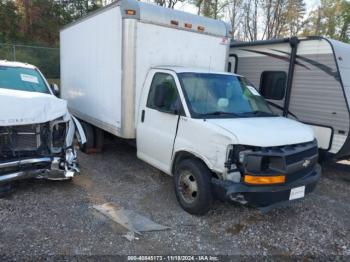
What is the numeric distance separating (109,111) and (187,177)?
2295 mm

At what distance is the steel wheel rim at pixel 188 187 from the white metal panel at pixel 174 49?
173cm

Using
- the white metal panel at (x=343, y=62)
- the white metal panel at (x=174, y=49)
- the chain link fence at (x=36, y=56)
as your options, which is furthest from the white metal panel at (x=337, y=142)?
the chain link fence at (x=36, y=56)

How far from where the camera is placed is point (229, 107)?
467 centimetres

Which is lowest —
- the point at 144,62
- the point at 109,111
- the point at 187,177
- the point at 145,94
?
the point at 187,177

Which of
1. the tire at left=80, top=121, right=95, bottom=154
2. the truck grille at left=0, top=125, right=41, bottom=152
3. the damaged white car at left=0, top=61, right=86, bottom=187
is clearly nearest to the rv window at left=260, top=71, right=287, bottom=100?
the tire at left=80, top=121, right=95, bottom=154

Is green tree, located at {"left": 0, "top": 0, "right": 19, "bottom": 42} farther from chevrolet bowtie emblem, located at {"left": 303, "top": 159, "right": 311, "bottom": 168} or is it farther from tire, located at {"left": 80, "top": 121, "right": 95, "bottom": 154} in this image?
chevrolet bowtie emblem, located at {"left": 303, "top": 159, "right": 311, "bottom": 168}

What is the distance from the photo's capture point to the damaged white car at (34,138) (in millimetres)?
4461

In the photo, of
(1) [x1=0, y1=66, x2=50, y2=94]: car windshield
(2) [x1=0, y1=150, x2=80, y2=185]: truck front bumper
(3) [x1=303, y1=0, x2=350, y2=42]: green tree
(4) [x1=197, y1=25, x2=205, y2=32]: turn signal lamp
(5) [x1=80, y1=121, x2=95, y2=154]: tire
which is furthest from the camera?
(3) [x1=303, y1=0, x2=350, y2=42]: green tree

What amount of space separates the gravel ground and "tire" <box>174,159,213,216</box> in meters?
0.16

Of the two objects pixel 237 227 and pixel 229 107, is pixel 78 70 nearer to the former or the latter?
pixel 229 107

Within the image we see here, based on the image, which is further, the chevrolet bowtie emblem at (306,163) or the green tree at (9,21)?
the green tree at (9,21)

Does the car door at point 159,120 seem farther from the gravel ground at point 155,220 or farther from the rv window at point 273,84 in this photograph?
the rv window at point 273,84

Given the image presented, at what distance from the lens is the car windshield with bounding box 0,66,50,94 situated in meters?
5.73

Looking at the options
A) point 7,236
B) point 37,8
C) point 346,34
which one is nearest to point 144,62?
point 7,236
